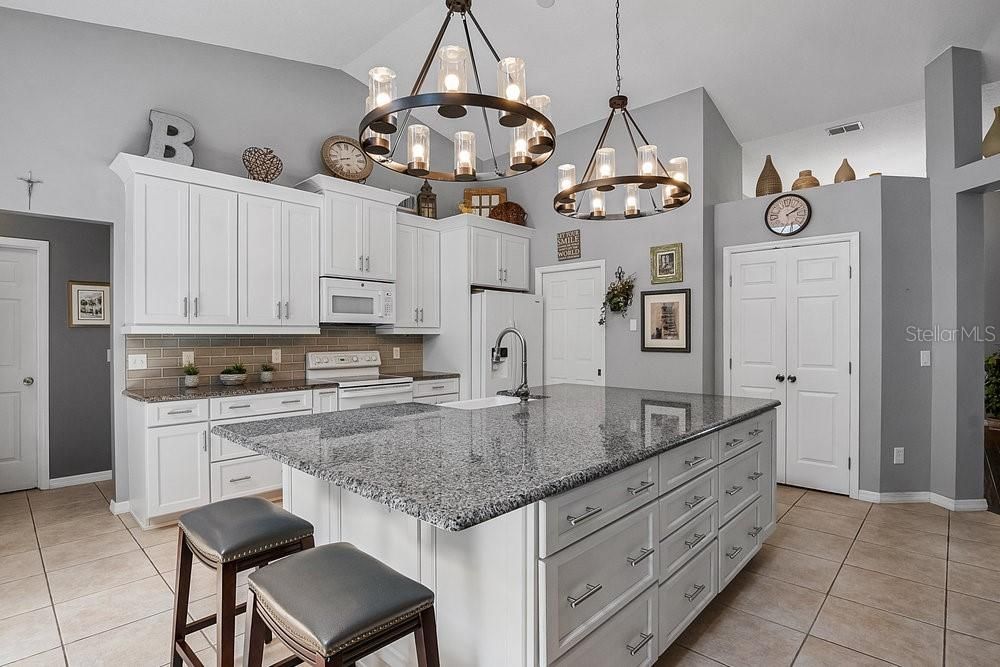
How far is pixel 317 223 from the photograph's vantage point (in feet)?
14.0

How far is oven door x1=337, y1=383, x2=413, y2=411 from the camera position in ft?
13.9

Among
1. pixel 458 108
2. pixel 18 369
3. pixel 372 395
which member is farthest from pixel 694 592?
pixel 18 369

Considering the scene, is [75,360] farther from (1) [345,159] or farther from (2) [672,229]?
(2) [672,229]

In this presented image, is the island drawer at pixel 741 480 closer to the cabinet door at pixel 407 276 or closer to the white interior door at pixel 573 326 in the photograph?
the white interior door at pixel 573 326

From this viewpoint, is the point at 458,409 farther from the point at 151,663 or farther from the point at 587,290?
the point at 587,290

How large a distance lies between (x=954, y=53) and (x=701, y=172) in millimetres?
1777

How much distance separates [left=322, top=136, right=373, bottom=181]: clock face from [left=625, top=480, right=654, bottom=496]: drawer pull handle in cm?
387

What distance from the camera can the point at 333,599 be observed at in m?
1.23

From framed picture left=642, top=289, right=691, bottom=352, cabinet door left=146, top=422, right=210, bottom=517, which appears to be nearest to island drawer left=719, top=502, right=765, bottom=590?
framed picture left=642, top=289, right=691, bottom=352

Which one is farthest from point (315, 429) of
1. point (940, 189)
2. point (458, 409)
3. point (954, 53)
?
point (954, 53)

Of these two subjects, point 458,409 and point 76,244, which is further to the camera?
point 76,244

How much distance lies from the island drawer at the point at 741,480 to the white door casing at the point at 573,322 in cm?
241

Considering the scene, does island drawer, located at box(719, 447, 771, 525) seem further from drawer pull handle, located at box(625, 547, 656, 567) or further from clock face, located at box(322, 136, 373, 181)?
clock face, located at box(322, 136, 373, 181)

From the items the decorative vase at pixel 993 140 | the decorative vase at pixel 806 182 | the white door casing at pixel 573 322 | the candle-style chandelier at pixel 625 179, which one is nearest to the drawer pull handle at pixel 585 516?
the candle-style chandelier at pixel 625 179
